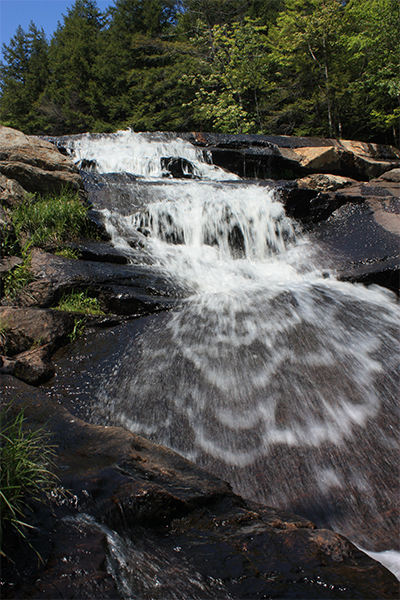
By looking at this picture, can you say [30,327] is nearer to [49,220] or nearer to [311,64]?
[49,220]

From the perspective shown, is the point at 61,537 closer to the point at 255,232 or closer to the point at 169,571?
the point at 169,571

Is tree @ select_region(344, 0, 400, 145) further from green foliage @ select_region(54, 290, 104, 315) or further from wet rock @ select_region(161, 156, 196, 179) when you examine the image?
green foliage @ select_region(54, 290, 104, 315)

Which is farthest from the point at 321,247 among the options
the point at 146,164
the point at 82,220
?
the point at 146,164

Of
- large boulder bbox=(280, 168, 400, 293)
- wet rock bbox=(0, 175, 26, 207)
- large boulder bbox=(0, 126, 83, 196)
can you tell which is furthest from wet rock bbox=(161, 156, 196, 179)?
wet rock bbox=(0, 175, 26, 207)

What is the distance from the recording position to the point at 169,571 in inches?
57.9

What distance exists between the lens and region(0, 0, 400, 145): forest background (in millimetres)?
14797

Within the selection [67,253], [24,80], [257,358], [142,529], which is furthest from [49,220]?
[24,80]

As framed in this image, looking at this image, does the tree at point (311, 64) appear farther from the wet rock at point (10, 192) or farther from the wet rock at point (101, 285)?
the wet rock at point (101, 285)

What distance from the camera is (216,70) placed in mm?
19297

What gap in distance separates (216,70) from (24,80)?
2006 centimetres

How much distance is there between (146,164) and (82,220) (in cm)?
507

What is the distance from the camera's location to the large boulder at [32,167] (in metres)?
6.05

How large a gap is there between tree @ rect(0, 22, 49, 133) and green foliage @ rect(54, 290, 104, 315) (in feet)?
75.4

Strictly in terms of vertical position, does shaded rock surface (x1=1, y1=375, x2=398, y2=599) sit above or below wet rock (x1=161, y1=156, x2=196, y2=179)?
below
